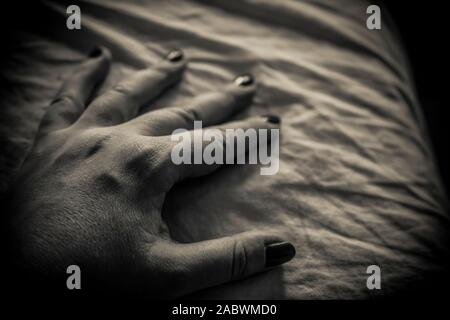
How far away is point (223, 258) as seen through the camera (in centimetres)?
51

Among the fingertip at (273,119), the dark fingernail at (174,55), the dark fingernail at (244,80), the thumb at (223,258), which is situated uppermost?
the dark fingernail at (174,55)

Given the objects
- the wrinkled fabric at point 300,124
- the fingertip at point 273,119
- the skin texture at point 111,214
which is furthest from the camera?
the fingertip at point 273,119

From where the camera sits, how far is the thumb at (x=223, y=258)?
1.64 ft

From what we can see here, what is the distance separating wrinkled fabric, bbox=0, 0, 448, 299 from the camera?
0.57 metres

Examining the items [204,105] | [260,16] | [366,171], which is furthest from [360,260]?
[260,16]

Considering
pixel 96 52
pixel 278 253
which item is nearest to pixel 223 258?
pixel 278 253

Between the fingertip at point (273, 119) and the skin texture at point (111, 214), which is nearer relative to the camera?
the skin texture at point (111, 214)

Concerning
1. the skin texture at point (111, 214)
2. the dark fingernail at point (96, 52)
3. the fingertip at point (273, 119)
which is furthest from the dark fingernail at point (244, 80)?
the dark fingernail at point (96, 52)

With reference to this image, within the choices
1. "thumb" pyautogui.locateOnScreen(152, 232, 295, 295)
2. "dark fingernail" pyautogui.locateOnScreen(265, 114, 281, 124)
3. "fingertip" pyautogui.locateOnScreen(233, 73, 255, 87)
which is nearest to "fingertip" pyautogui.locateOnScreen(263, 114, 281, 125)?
"dark fingernail" pyautogui.locateOnScreen(265, 114, 281, 124)

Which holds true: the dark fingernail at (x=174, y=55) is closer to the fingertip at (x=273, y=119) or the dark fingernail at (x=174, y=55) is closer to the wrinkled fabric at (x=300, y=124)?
the wrinkled fabric at (x=300, y=124)

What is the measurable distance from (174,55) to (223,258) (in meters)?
0.55

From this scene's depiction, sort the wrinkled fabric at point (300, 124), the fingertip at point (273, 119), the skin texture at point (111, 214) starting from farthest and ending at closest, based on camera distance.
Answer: the fingertip at point (273, 119)
the wrinkled fabric at point (300, 124)
the skin texture at point (111, 214)

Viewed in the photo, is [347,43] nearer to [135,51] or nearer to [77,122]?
[135,51]

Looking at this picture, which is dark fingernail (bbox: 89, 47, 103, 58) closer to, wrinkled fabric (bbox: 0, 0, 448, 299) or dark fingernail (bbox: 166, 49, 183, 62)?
wrinkled fabric (bbox: 0, 0, 448, 299)
